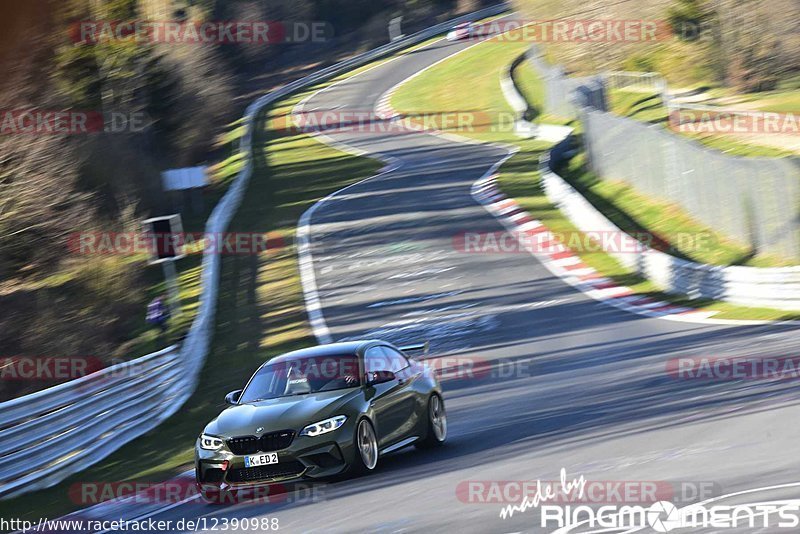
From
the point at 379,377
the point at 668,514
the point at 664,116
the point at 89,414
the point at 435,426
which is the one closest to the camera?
the point at 668,514

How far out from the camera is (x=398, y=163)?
143 ft

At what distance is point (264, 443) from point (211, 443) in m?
0.55

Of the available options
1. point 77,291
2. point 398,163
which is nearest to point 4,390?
point 77,291

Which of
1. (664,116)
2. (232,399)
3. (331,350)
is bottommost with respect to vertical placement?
(232,399)

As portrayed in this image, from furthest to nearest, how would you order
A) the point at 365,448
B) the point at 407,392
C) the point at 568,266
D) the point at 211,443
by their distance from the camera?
1. the point at 568,266
2. the point at 407,392
3. the point at 365,448
4. the point at 211,443

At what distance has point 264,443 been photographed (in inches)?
397

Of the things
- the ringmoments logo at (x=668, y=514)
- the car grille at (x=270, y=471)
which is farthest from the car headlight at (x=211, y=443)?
the ringmoments logo at (x=668, y=514)

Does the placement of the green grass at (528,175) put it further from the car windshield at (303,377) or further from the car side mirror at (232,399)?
the car side mirror at (232,399)

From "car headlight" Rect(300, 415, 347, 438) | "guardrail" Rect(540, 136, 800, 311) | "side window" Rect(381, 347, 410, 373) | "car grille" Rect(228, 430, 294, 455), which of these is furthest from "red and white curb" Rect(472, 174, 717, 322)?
"car grille" Rect(228, 430, 294, 455)

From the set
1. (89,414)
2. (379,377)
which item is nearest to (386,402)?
(379,377)

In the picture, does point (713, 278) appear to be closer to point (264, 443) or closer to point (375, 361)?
point (375, 361)

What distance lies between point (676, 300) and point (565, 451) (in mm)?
11403

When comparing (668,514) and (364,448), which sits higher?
(668,514)

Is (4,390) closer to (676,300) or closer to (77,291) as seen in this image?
(77,291)
